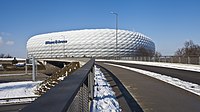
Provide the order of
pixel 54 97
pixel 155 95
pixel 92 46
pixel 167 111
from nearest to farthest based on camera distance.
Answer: pixel 54 97 < pixel 167 111 < pixel 155 95 < pixel 92 46

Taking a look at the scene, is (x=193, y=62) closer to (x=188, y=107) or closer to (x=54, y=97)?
(x=188, y=107)

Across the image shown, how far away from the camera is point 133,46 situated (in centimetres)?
13625

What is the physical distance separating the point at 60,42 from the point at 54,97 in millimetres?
137464

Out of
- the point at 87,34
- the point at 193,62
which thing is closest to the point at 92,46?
the point at 87,34

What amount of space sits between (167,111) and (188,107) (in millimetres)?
928

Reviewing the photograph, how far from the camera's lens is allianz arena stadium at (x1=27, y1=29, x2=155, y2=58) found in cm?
13100

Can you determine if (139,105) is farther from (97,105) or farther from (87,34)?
(87,34)

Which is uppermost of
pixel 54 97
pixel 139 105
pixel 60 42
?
pixel 60 42

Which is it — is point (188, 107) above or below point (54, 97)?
below

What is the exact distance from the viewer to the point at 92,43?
131 m

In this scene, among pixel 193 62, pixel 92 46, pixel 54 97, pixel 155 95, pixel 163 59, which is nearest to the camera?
pixel 54 97

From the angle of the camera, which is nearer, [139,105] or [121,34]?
[139,105]

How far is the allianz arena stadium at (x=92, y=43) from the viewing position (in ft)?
430

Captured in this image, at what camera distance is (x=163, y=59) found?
160 ft
